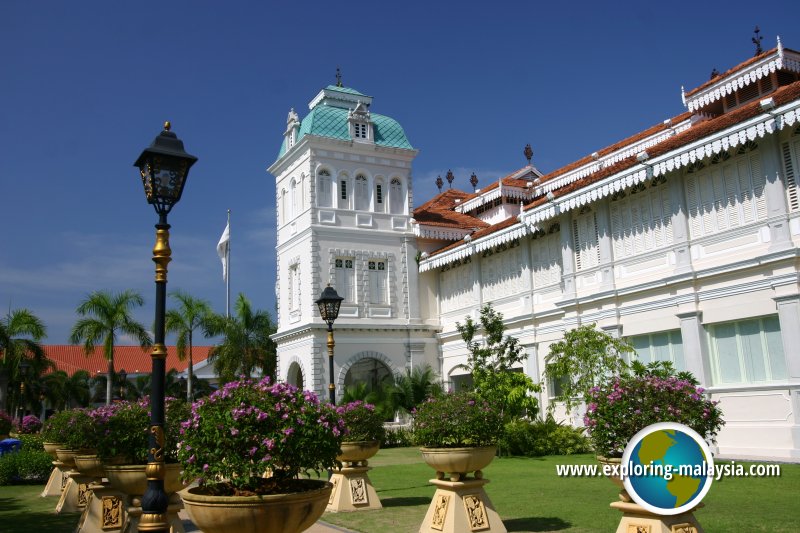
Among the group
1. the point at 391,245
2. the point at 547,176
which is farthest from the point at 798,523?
the point at 547,176

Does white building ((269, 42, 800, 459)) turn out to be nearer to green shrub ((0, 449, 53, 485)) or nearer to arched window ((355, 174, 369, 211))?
arched window ((355, 174, 369, 211))

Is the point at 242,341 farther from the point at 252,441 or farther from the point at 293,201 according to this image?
the point at 252,441

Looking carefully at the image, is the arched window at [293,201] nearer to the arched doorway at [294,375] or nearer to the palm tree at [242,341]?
the arched doorway at [294,375]

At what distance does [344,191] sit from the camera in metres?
28.5

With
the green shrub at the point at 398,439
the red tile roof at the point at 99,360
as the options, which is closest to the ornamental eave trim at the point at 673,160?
the green shrub at the point at 398,439

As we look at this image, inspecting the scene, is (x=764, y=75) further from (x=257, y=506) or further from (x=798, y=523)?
(x=257, y=506)

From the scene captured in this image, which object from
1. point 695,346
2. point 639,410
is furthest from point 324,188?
point 639,410

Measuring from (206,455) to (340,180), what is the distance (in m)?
23.3

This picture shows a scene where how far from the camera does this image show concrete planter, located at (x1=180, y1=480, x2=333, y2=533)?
16.8 ft

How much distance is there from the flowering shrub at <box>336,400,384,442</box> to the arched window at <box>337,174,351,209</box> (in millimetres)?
17663

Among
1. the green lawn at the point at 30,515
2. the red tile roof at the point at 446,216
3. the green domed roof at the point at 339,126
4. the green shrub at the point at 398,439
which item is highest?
the green domed roof at the point at 339,126

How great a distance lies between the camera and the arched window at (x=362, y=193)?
28703mm

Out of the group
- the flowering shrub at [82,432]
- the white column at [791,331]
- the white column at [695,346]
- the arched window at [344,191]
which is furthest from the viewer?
the arched window at [344,191]

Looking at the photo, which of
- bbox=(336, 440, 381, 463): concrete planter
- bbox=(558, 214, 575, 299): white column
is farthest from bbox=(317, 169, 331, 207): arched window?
bbox=(336, 440, 381, 463): concrete planter
